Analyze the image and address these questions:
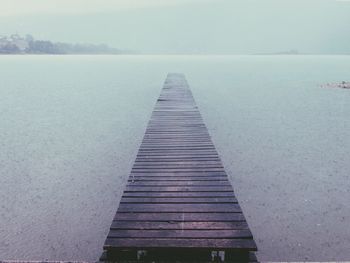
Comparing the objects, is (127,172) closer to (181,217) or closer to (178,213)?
(178,213)

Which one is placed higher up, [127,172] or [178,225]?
[127,172]

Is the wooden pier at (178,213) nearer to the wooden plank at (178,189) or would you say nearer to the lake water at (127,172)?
the wooden plank at (178,189)

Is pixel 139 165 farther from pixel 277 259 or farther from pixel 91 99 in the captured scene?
pixel 91 99

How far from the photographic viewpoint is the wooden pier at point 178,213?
6.43 metres

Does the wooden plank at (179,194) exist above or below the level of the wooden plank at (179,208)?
above

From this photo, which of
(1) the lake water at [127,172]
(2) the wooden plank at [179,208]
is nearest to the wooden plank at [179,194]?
(2) the wooden plank at [179,208]

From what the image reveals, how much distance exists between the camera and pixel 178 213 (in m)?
7.71

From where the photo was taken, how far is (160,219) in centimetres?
742

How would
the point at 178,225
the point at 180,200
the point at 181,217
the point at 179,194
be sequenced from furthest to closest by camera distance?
1. the point at 179,194
2. the point at 180,200
3. the point at 181,217
4. the point at 178,225

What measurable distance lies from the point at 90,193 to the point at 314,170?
8284 millimetres

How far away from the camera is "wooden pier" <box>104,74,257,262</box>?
6430mm

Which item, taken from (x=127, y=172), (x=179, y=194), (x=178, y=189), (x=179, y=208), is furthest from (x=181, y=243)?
(x=127, y=172)

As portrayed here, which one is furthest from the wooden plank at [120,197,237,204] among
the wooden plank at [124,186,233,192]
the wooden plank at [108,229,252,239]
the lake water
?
the lake water

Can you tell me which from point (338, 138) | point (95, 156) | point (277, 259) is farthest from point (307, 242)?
point (338, 138)
